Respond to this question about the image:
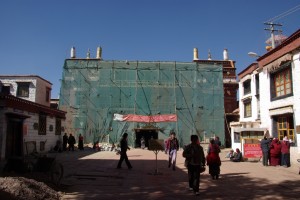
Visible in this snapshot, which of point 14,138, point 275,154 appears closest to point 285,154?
point 275,154

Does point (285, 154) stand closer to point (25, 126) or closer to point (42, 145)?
point (25, 126)

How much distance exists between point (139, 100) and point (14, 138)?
61.1 ft

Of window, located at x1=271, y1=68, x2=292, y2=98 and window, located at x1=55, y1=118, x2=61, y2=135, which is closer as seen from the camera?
window, located at x1=271, y1=68, x2=292, y2=98

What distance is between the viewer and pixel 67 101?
3644cm

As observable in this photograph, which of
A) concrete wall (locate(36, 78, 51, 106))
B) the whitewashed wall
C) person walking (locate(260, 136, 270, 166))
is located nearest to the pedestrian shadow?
person walking (locate(260, 136, 270, 166))

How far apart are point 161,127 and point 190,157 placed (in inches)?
1088

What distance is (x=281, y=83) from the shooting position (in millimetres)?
19359

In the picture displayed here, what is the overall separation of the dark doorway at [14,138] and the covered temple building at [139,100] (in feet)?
49.9

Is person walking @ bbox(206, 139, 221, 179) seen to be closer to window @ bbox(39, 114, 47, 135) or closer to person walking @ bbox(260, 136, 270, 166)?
person walking @ bbox(260, 136, 270, 166)

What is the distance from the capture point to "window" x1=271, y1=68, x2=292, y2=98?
1844 cm

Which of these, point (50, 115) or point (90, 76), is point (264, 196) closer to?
point (50, 115)

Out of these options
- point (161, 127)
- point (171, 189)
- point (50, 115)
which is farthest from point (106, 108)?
point (171, 189)

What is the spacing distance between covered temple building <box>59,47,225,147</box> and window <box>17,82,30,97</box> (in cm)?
383

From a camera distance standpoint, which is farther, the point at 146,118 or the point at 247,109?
the point at 146,118
